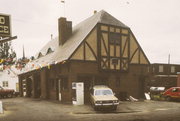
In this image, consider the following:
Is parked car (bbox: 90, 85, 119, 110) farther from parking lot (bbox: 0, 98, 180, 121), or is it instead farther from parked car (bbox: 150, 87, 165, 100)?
parked car (bbox: 150, 87, 165, 100)

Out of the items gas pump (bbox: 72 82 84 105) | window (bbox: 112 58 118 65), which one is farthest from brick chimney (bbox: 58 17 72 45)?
gas pump (bbox: 72 82 84 105)

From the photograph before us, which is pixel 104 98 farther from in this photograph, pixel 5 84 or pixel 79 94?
pixel 5 84

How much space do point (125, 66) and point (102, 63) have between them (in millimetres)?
3074

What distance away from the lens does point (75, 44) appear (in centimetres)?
2114

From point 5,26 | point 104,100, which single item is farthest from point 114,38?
point 5,26

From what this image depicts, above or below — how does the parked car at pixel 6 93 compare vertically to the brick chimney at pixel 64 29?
below

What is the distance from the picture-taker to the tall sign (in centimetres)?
1391

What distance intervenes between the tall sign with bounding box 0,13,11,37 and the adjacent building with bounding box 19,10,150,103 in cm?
681

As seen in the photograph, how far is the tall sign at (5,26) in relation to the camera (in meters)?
13.9

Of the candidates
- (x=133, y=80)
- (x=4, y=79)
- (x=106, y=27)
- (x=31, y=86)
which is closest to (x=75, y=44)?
(x=106, y=27)

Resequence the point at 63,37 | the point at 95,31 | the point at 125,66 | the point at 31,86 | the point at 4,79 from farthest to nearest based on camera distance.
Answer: the point at 4,79 → the point at 31,86 → the point at 63,37 → the point at 125,66 → the point at 95,31

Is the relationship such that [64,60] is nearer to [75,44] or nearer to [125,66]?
[75,44]

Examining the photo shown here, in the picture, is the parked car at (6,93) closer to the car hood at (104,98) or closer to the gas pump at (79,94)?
the gas pump at (79,94)

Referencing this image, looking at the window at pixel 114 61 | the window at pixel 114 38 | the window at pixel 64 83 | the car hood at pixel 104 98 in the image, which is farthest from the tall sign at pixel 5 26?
the window at pixel 114 61
